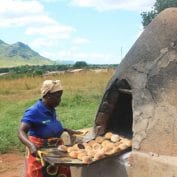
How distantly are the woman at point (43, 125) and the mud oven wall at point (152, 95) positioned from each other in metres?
0.83

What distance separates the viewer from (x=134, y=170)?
4492 millimetres

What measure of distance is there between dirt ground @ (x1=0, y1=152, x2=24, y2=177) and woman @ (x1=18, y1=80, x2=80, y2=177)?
300cm

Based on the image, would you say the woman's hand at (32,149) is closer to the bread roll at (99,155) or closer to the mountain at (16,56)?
the bread roll at (99,155)

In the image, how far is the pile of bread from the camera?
424 cm

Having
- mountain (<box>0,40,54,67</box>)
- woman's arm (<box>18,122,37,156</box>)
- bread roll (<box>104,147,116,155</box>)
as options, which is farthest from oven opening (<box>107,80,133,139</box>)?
mountain (<box>0,40,54,67</box>)

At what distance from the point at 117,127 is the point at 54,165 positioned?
1.54 meters

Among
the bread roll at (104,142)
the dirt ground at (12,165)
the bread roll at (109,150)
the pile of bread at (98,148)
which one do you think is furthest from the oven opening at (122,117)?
the dirt ground at (12,165)

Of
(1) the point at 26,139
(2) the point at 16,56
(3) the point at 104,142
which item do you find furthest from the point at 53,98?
(2) the point at 16,56

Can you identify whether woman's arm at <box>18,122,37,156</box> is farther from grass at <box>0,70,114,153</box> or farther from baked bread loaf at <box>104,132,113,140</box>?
grass at <box>0,70,114,153</box>

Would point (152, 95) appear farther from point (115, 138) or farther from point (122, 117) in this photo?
point (122, 117)

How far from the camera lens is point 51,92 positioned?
421 cm

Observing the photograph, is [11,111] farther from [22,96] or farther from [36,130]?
[36,130]

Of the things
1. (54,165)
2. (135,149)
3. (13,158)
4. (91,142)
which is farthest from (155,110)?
(13,158)

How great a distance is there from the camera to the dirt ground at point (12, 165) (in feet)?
24.5
